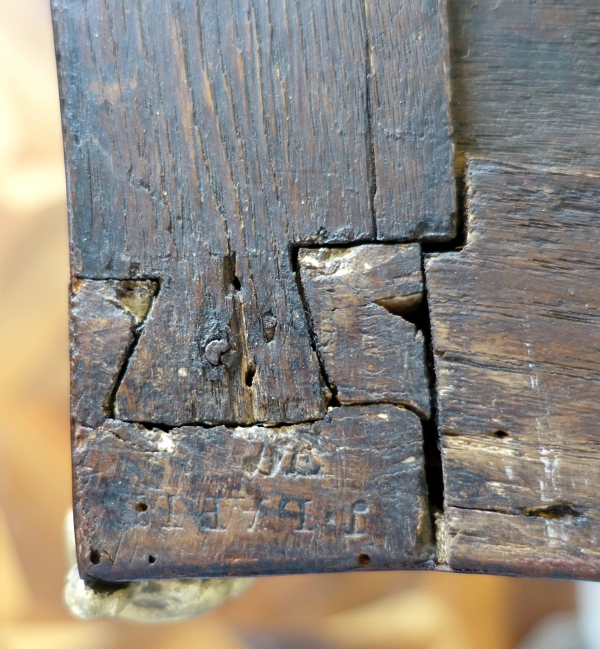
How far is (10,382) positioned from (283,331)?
4.46 feet

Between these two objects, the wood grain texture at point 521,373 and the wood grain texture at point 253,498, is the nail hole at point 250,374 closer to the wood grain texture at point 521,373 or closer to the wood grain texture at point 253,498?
the wood grain texture at point 253,498

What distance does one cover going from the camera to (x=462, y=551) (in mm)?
875

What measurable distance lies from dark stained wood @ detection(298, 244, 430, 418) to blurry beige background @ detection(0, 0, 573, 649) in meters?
1.25

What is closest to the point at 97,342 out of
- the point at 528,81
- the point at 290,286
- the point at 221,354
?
the point at 221,354

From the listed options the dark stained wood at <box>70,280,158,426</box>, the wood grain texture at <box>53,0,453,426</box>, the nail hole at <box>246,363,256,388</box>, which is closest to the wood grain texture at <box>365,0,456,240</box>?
the wood grain texture at <box>53,0,453,426</box>

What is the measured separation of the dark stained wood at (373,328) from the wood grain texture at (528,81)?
28 centimetres

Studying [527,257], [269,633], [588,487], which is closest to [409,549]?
[588,487]

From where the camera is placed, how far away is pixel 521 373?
89cm

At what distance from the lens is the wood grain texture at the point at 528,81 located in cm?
95

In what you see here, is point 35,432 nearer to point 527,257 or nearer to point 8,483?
point 8,483

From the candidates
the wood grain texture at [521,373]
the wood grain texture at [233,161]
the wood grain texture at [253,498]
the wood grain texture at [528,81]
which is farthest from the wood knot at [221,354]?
the wood grain texture at [528,81]

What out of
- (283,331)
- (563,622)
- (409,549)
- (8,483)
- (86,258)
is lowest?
(563,622)

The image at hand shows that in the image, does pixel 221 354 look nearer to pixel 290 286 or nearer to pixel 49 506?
pixel 290 286

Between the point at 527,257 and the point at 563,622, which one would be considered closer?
the point at 527,257
